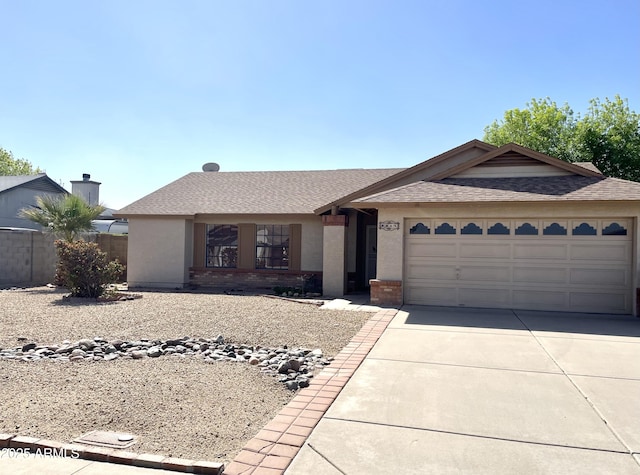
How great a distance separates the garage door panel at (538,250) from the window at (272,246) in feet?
26.1

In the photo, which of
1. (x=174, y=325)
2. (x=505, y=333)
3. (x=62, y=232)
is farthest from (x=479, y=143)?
(x=62, y=232)

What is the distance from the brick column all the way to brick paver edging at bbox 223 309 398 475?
7.63m

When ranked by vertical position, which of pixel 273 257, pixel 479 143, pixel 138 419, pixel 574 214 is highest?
pixel 479 143

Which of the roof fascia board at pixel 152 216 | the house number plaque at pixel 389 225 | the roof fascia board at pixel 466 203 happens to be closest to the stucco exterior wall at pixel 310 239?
the roof fascia board at pixel 152 216

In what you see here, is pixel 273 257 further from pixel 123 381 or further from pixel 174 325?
pixel 123 381

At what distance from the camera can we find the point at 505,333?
8.54m

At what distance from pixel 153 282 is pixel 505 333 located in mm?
12913

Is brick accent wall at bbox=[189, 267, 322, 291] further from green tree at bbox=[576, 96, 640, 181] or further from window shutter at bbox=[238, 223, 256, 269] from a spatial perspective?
green tree at bbox=[576, 96, 640, 181]

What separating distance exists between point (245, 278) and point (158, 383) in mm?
11249

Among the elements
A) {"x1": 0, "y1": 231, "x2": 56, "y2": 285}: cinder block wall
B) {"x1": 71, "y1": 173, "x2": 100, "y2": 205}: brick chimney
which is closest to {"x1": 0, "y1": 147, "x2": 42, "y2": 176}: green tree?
{"x1": 71, "y1": 173, "x2": 100, "y2": 205}: brick chimney

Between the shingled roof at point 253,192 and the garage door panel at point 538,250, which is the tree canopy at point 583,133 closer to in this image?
the shingled roof at point 253,192

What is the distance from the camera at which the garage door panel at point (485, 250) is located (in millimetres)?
11508

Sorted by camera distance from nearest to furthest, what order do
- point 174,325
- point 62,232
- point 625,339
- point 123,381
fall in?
point 123,381 → point 625,339 → point 174,325 → point 62,232

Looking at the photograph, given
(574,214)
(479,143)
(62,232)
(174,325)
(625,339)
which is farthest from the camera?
(62,232)
